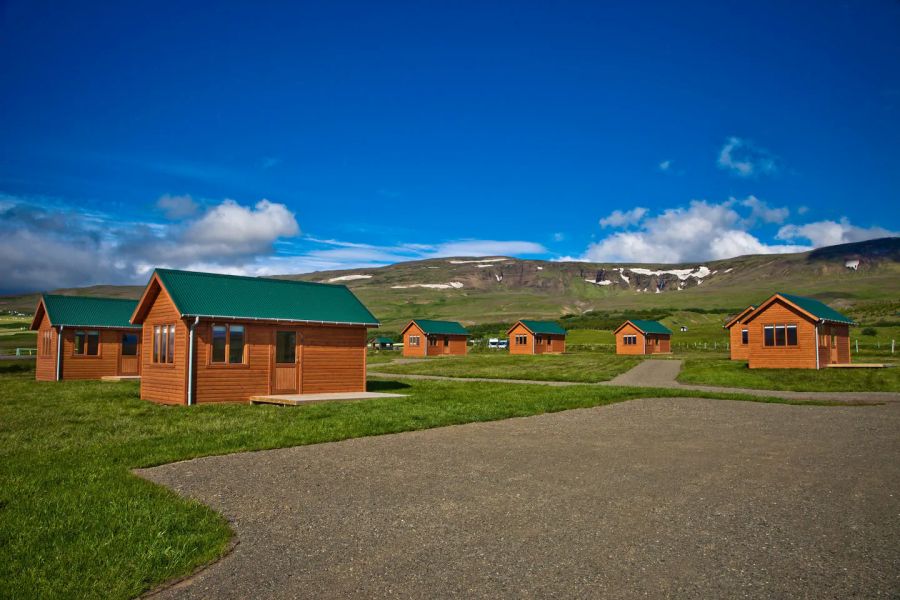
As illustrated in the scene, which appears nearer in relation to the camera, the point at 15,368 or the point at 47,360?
the point at 47,360

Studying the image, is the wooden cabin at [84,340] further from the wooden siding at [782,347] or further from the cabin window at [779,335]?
the cabin window at [779,335]

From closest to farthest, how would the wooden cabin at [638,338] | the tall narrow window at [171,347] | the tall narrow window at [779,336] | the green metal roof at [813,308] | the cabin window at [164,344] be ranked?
the tall narrow window at [171,347]
the cabin window at [164,344]
the green metal roof at [813,308]
the tall narrow window at [779,336]
the wooden cabin at [638,338]

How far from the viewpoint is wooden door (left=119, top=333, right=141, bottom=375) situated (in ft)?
125

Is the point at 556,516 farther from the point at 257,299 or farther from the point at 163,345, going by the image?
the point at 163,345

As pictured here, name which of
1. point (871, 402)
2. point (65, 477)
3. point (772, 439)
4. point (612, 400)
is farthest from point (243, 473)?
A: point (871, 402)

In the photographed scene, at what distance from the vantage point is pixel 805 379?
34281 mm

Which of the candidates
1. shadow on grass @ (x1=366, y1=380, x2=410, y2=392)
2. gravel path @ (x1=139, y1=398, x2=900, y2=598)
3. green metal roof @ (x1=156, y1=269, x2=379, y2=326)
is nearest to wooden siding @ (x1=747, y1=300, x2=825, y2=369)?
shadow on grass @ (x1=366, y1=380, x2=410, y2=392)

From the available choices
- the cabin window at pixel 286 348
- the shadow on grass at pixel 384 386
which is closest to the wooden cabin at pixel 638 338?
the shadow on grass at pixel 384 386

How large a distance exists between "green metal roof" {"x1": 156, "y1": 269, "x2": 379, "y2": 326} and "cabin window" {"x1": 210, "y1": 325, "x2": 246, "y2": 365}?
2.16 ft

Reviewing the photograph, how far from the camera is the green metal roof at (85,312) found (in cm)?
3612

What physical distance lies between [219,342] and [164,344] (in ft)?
8.88

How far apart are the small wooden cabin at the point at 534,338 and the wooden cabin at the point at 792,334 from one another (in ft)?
125

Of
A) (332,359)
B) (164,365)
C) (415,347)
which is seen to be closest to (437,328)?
(415,347)

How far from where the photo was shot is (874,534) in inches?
295
